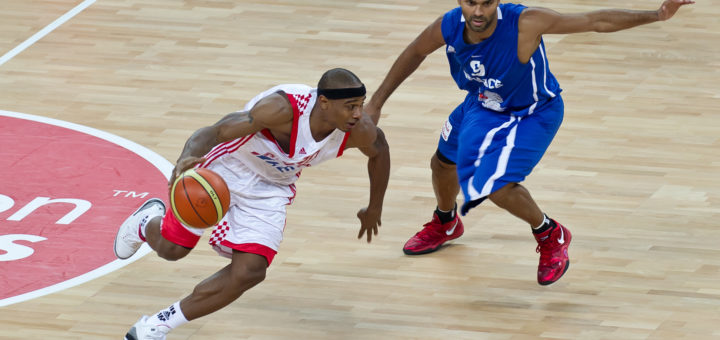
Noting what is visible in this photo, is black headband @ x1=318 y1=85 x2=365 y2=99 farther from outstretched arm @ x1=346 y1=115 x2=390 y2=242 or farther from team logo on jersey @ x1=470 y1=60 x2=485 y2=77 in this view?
team logo on jersey @ x1=470 y1=60 x2=485 y2=77

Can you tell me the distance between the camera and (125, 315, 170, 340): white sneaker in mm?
6180

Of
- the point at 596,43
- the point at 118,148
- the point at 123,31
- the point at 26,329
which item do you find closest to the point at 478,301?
the point at 26,329

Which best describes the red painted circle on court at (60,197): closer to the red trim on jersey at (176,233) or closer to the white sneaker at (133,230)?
the white sneaker at (133,230)

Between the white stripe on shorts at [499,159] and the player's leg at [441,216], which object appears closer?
the white stripe on shorts at [499,159]

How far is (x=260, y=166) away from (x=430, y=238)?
1.50m

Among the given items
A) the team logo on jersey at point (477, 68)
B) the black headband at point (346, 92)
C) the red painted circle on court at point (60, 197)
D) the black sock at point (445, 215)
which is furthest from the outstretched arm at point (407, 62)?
the red painted circle on court at point (60, 197)

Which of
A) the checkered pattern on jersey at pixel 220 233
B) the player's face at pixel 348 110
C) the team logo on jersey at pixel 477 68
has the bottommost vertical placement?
the checkered pattern on jersey at pixel 220 233

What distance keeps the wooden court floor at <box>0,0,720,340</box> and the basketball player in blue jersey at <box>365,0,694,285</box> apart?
0.53 meters

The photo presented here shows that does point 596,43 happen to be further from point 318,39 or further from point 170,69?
point 170,69

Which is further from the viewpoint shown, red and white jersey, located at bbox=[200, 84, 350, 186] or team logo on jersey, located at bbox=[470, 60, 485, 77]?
team logo on jersey, located at bbox=[470, 60, 485, 77]

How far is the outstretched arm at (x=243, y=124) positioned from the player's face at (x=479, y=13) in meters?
1.13

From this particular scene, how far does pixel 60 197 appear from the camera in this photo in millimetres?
8273

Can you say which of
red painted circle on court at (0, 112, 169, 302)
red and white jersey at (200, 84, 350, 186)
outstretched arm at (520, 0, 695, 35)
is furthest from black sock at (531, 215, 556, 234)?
red painted circle on court at (0, 112, 169, 302)

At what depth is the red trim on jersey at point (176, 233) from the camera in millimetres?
6484
